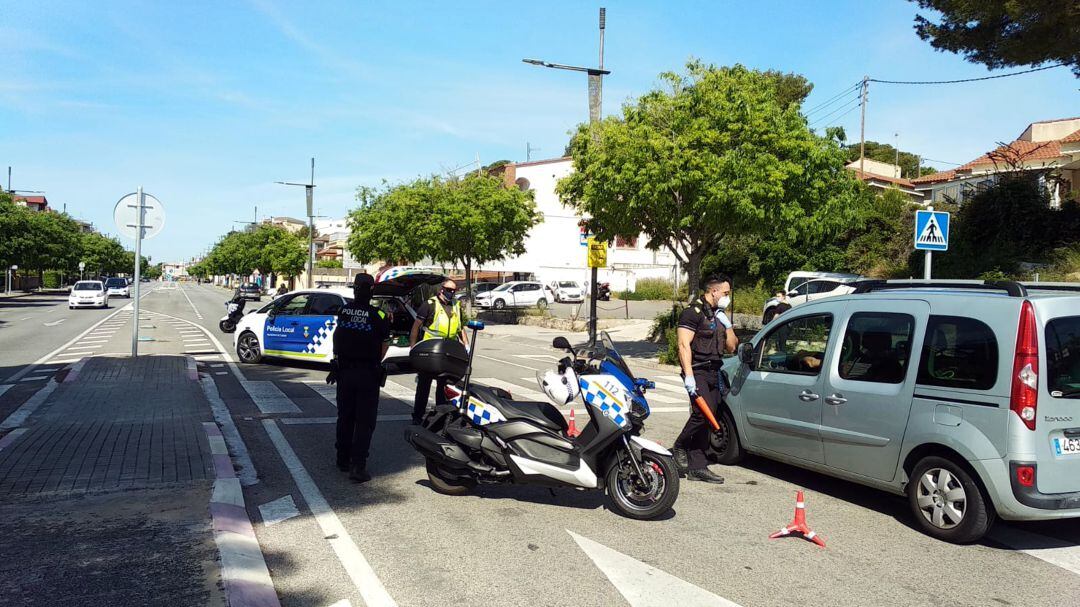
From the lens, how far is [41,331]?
956 inches

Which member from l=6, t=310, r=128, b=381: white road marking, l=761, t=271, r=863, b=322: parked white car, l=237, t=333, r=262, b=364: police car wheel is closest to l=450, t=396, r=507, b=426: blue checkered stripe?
l=237, t=333, r=262, b=364: police car wheel

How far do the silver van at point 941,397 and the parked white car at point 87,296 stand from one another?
41564mm

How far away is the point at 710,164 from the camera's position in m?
16.4

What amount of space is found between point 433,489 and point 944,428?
381 centimetres

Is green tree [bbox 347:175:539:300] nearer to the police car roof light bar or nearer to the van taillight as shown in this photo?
the police car roof light bar

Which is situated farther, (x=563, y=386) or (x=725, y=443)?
(x=725, y=443)

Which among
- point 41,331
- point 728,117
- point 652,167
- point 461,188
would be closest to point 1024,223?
point 728,117

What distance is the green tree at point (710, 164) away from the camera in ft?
53.6

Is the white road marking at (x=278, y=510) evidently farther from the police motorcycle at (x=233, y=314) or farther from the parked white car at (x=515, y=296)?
the parked white car at (x=515, y=296)

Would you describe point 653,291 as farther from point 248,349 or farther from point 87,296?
point 248,349

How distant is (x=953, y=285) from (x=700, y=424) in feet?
7.58

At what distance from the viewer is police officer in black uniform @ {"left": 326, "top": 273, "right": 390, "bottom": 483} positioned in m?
6.58

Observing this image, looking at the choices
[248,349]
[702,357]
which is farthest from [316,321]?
[702,357]

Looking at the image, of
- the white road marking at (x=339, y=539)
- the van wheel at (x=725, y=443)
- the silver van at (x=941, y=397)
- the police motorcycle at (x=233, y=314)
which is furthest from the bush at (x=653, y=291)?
the white road marking at (x=339, y=539)
